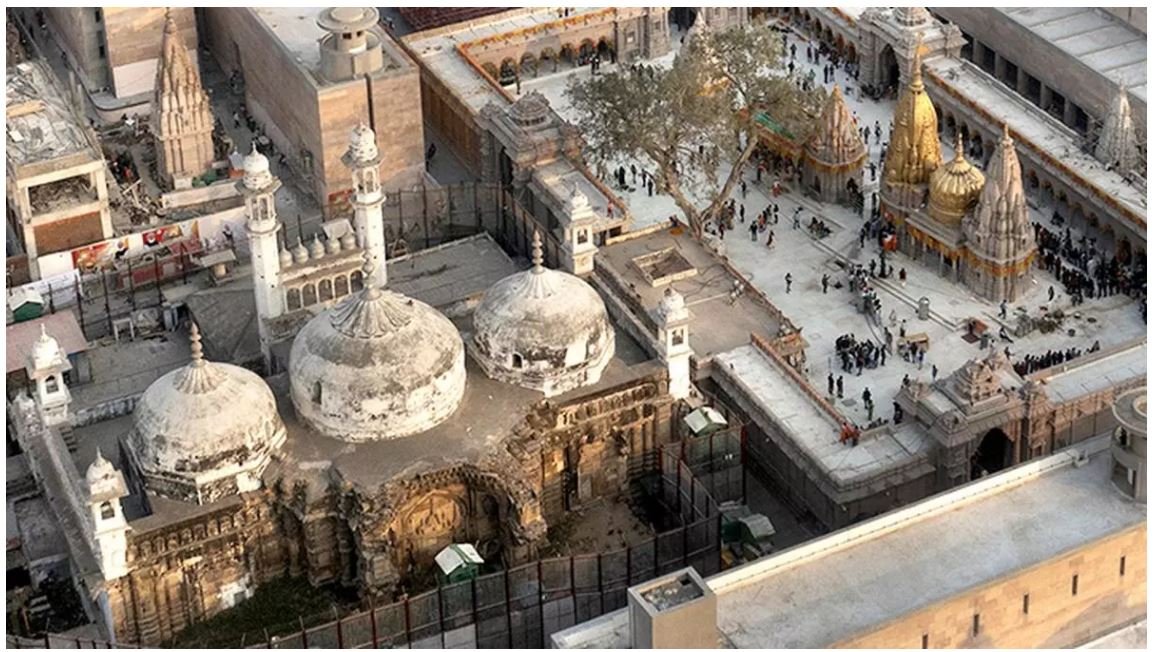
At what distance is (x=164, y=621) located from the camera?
237ft

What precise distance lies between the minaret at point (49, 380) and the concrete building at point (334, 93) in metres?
22.2

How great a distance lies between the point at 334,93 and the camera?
310 feet

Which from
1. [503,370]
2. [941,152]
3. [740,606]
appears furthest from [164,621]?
[941,152]

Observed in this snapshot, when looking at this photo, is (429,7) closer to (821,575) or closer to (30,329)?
(30,329)

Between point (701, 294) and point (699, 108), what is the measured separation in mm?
8192

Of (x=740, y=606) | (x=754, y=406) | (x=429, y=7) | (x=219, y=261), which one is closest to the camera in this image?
(x=740, y=606)

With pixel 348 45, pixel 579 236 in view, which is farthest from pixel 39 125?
pixel 579 236

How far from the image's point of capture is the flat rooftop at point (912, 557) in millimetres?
64750

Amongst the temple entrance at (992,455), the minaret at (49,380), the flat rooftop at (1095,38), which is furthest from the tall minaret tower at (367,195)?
the flat rooftop at (1095,38)

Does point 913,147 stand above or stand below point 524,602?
above

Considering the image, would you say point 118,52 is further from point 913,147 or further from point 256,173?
point 913,147

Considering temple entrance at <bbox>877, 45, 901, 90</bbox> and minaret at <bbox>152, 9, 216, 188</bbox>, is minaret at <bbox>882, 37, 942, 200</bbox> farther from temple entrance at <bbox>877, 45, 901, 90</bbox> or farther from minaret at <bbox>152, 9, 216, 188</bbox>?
minaret at <bbox>152, 9, 216, 188</bbox>

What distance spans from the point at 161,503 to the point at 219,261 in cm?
1911

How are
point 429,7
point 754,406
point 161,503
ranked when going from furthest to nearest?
point 429,7 → point 754,406 → point 161,503
